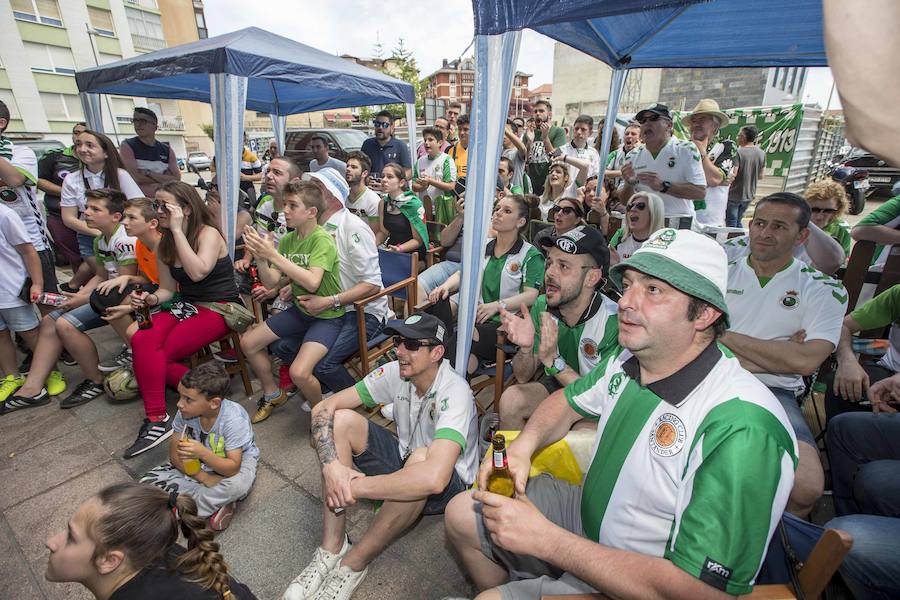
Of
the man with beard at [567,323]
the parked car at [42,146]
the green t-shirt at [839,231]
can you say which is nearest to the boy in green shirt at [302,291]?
the man with beard at [567,323]

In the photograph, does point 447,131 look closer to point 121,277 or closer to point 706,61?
point 706,61

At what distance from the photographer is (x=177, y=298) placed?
3523mm

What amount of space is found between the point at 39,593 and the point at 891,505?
399 centimetres

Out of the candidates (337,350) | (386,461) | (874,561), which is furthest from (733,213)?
(386,461)

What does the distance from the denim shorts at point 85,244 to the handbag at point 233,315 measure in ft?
7.48

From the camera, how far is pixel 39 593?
2.15m

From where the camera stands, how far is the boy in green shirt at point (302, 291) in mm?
3131

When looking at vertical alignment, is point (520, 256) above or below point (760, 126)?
below

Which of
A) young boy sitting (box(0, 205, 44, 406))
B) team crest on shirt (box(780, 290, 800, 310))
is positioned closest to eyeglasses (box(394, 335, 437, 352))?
team crest on shirt (box(780, 290, 800, 310))

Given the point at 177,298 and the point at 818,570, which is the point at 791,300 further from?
the point at 177,298

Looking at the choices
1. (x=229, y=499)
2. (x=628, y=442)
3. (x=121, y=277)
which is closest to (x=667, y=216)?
(x=628, y=442)

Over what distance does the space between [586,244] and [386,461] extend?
5.55ft

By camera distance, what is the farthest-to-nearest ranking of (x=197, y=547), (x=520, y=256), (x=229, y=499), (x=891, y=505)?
(x=520, y=256) → (x=229, y=499) → (x=891, y=505) → (x=197, y=547)

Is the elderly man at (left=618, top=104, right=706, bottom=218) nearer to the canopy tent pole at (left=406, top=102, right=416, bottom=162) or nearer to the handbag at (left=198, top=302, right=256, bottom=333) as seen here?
the canopy tent pole at (left=406, top=102, right=416, bottom=162)
